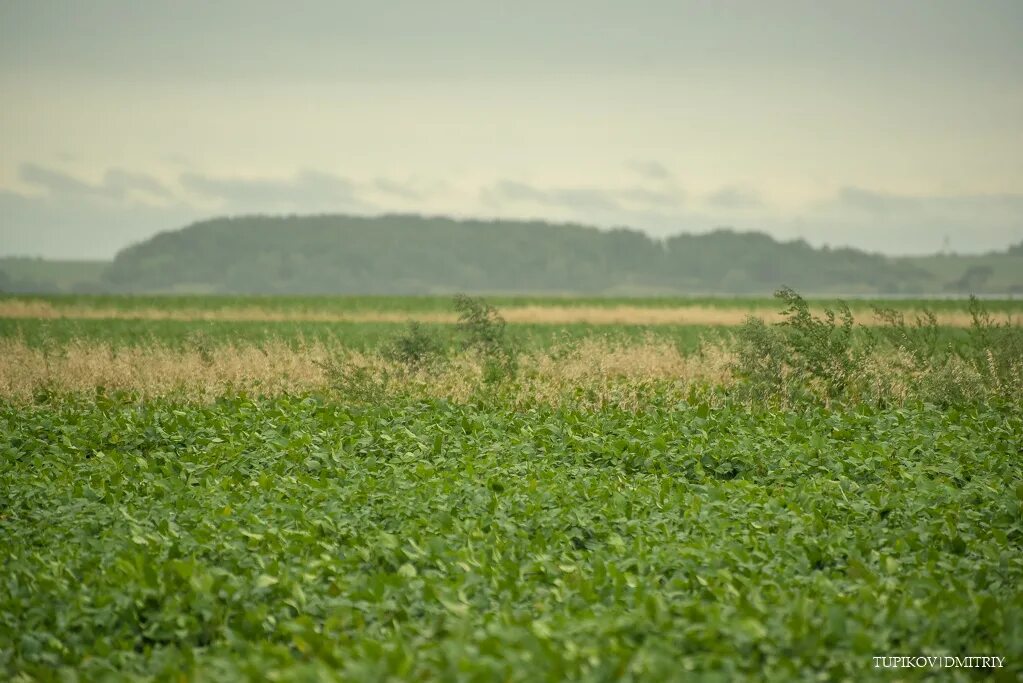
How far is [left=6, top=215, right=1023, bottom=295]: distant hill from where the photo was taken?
190m

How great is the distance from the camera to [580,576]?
317 inches

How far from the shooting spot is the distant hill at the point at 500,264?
190 m

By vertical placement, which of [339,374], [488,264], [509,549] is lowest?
[509,549]

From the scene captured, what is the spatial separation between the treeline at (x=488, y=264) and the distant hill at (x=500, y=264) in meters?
0.19

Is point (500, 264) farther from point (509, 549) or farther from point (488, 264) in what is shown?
point (509, 549)

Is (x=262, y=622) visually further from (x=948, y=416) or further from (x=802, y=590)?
(x=948, y=416)

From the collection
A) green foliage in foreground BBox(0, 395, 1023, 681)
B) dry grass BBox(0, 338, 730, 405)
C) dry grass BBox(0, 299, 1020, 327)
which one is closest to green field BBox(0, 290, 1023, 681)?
green foliage in foreground BBox(0, 395, 1023, 681)

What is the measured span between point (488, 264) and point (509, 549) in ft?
623

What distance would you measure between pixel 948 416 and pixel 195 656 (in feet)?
37.8

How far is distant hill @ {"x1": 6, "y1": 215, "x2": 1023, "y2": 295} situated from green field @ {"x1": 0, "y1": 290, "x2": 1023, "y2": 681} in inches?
6798

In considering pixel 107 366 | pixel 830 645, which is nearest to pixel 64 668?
pixel 830 645

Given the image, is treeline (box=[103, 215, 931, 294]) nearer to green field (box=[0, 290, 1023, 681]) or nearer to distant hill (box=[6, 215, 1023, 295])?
distant hill (box=[6, 215, 1023, 295])

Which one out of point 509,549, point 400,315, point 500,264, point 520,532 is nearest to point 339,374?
point 520,532

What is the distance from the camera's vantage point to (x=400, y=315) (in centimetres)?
5425
